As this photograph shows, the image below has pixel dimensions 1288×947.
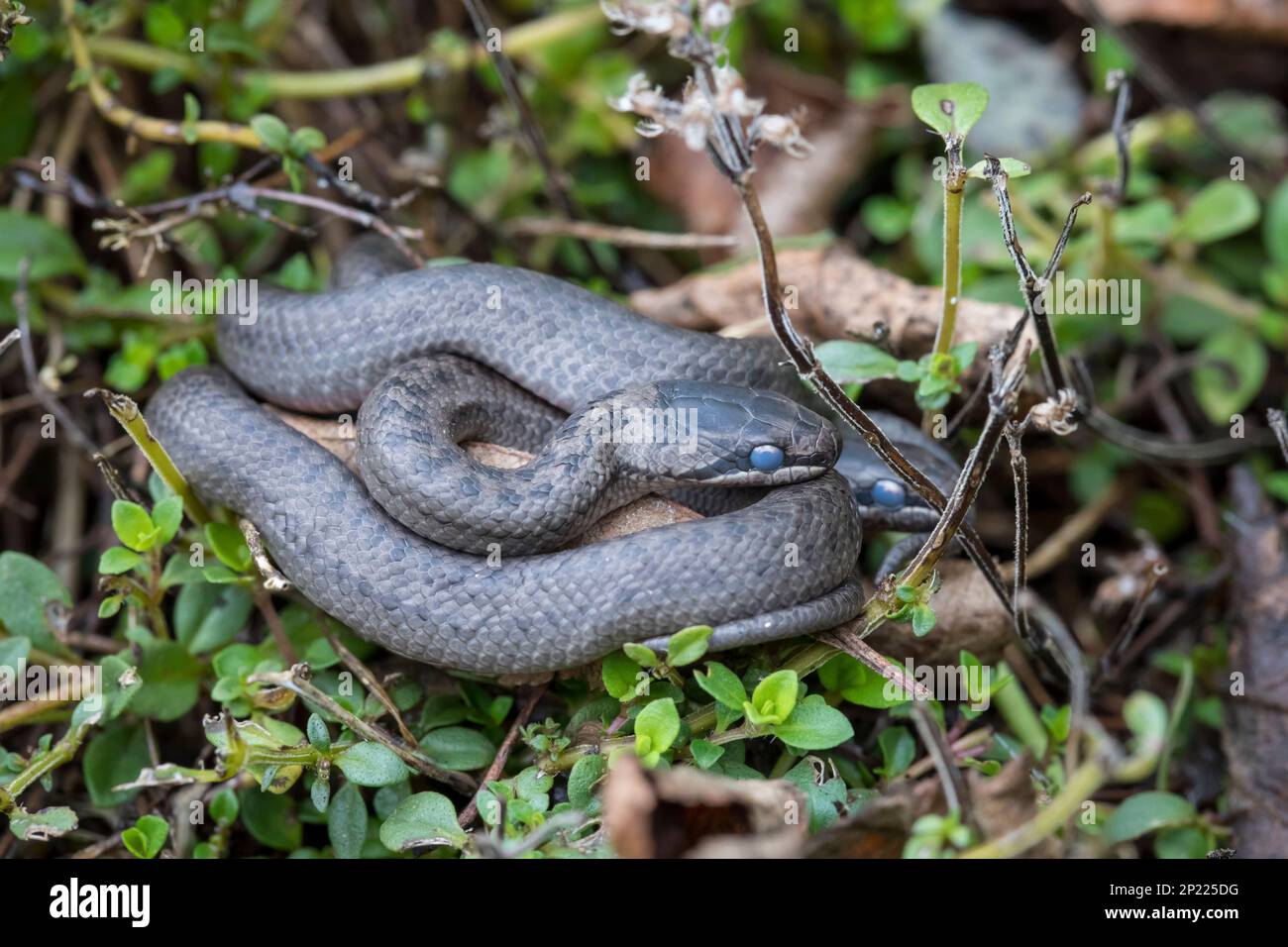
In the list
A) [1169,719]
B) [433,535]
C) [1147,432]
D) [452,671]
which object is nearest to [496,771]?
[452,671]

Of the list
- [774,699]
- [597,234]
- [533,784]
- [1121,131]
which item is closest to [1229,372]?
[1121,131]

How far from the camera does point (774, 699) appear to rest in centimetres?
413

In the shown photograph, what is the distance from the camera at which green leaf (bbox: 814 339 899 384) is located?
15.6 ft

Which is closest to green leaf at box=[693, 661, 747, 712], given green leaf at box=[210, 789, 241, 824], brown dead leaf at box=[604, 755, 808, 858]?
brown dead leaf at box=[604, 755, 808, 858]

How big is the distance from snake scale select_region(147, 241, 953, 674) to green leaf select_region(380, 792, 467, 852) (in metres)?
0.51

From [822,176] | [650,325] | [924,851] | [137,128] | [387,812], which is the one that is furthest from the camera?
[822,176]

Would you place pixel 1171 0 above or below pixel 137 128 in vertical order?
above

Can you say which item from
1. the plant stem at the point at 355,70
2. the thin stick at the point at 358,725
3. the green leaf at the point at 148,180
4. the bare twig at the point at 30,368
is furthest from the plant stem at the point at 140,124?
the thin stick at the point at 358,725

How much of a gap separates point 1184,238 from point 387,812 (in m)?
5.19

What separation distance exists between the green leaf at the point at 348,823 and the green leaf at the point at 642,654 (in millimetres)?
1182

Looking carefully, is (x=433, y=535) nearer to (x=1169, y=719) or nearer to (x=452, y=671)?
(x=452, y=671)

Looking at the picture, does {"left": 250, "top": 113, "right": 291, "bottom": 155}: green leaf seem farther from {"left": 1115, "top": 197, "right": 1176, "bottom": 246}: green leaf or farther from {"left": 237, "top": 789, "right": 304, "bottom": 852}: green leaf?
{"left": 1115, "top": 197, "right": 1176, "bottom": 246}: green leaf
